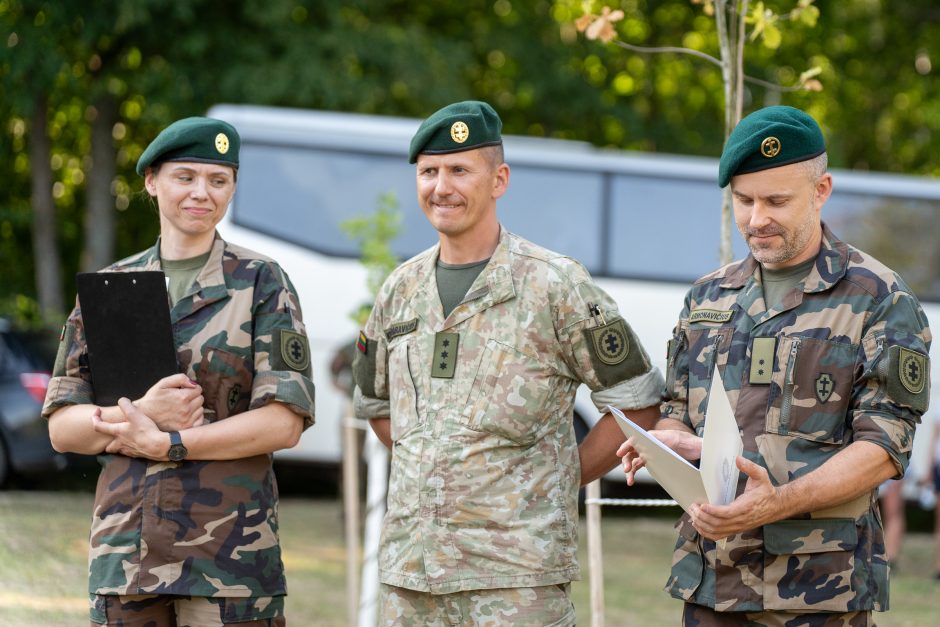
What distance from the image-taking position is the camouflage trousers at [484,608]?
3033 millimetres

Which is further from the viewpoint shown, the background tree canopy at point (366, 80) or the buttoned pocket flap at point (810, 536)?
the background tree canopy at point (366, 80)

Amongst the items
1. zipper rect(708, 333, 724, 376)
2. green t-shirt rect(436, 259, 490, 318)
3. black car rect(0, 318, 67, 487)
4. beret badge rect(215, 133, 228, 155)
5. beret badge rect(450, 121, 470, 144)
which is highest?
beret badge rect(450, 121, 470, 144)

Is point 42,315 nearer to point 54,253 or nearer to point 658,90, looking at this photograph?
point 54,253

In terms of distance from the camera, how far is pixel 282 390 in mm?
3229

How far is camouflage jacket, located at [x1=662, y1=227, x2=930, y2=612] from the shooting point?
2723 mm

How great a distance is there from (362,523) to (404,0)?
8.53m

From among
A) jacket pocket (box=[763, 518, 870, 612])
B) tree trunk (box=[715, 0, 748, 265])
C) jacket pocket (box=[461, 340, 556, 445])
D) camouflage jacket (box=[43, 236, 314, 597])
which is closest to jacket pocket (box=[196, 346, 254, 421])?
camouflage jacket (box=[43, 236, 314, 597])

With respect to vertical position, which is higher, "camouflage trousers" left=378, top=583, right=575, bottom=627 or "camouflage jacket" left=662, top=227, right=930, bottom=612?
"camouflage jacket" left=662, top=227, right=930, bottom=612

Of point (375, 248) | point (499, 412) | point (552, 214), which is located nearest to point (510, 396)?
point (499, 412)

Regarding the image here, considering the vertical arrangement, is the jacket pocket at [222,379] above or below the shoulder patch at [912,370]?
below

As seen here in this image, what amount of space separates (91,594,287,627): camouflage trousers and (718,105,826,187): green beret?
5.32ft

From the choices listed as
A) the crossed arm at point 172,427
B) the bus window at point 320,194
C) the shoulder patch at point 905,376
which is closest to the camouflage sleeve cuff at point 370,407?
the crossed arm at point 172,427

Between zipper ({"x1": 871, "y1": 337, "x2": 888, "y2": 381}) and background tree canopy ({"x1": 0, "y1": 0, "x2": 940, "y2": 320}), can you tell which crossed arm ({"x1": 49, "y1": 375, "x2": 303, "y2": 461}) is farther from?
background tree canopy ({"x1": 0, "y1": 0, "x2": 940, "y2": 320})

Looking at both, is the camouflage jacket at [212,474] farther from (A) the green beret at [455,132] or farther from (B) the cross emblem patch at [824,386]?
(B) the cross emblem patch at [824,386]
